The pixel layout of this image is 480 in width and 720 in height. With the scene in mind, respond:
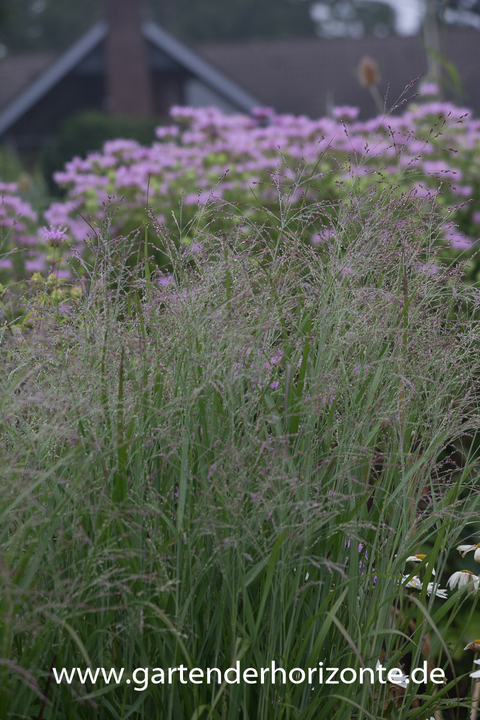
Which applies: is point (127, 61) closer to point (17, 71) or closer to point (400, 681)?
point (17, 71)

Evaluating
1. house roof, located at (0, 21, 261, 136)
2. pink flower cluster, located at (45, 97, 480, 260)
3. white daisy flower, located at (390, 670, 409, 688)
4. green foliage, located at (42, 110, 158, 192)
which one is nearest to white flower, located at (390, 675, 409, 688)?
white daisy flower, located at (390, 670, 409, 688)

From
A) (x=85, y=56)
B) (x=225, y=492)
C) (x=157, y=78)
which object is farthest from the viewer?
(x=157, y=78)

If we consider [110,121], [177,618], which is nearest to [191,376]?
[177,618]

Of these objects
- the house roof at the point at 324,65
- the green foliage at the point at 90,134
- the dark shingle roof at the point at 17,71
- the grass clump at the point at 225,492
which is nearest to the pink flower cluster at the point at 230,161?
the grass clump at the point at 225,492

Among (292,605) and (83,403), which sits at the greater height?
(83,403)

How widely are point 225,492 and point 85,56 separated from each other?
2115cm

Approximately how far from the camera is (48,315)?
178 centimetres

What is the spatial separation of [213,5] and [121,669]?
132 feet

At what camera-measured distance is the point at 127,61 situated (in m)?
19.2

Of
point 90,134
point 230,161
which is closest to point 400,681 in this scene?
point 230,161

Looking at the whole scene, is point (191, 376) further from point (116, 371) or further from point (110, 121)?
point (110, 121)

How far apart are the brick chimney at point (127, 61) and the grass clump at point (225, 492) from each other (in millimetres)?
19380

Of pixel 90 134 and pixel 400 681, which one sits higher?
pixel 90 134

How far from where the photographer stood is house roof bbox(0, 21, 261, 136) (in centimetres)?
1892
